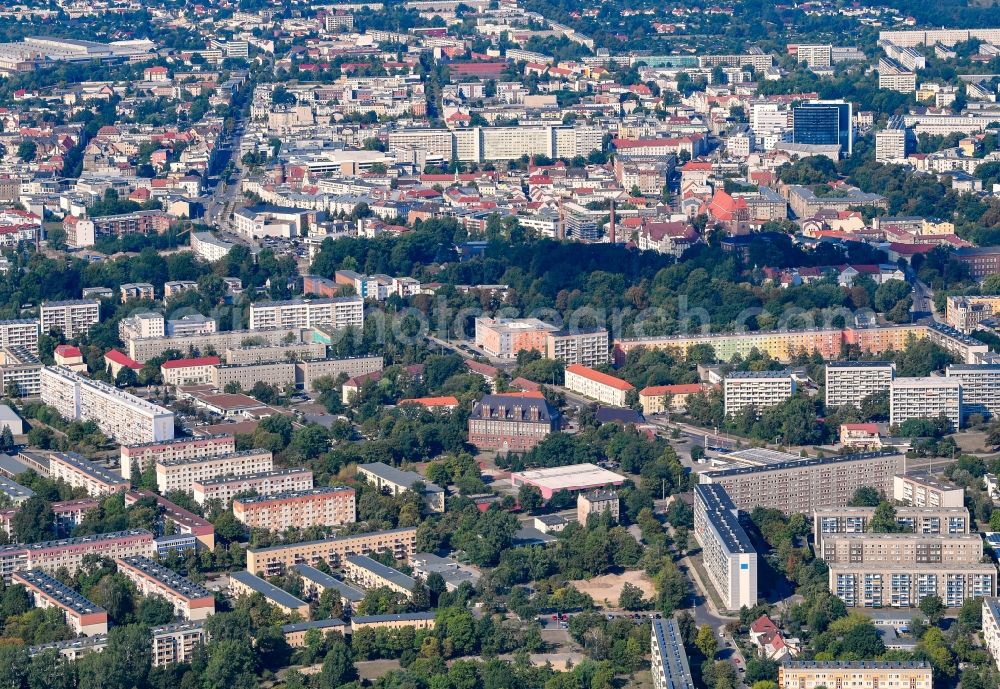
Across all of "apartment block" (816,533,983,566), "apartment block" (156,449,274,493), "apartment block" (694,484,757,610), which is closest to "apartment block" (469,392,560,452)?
"apartment block" (156,449,274,493)

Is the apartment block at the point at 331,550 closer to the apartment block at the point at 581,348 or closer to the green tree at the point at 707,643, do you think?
the green tree at the point at 707,643

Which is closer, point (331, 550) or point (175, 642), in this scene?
point (175, 642)

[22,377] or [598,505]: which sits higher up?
[598,505]

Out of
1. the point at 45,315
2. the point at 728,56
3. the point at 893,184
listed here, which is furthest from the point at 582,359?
the point at 728,56

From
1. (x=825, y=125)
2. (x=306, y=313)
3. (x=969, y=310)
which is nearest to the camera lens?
(x=969, y=310)

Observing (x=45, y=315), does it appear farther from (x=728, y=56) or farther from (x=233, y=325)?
(x=728, y=56)

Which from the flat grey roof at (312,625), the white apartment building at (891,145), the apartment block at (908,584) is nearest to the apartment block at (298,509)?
the flat grey roof at (312,625)

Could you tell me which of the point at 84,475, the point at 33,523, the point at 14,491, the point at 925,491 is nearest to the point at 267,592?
the point at 33,523

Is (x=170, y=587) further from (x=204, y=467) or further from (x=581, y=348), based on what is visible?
(x=581, y=348)
